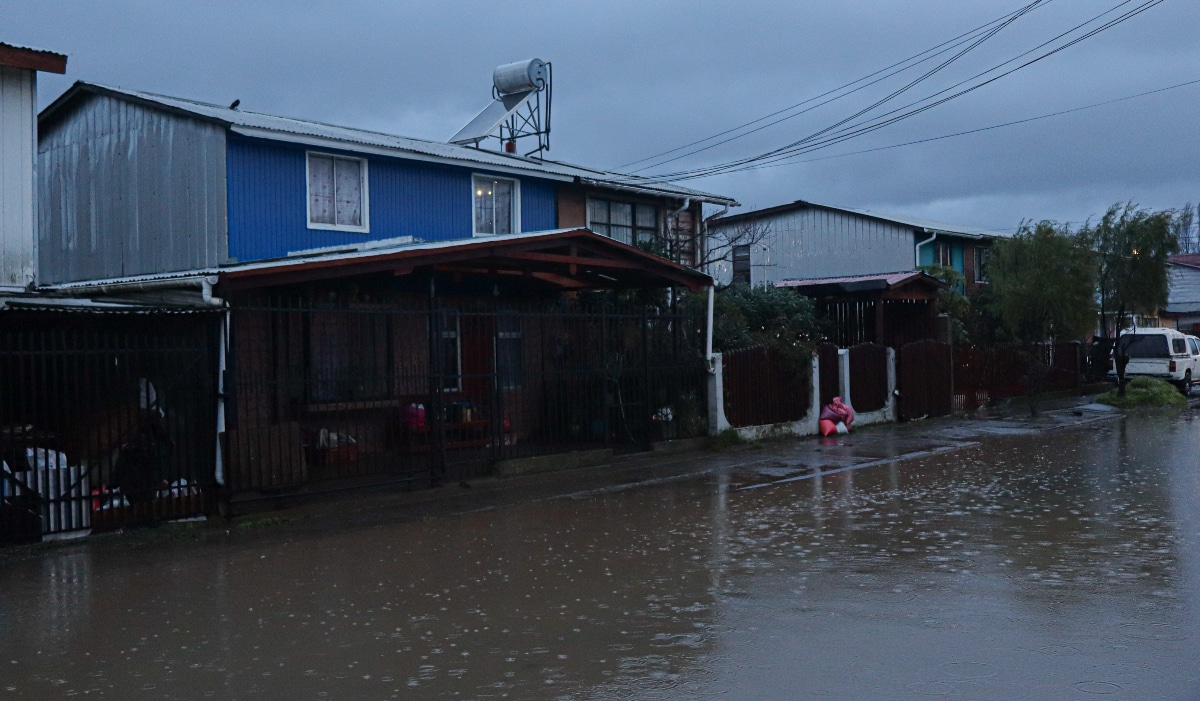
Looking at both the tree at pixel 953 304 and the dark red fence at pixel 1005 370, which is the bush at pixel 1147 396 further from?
the tree at pixel 953 304

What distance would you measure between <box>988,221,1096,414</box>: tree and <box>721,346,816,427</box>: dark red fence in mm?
9710

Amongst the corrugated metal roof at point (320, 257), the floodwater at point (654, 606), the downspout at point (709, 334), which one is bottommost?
the floodwater at point (654, 606)

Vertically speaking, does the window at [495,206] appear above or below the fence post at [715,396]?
above

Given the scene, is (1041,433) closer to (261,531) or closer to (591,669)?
(261,531)

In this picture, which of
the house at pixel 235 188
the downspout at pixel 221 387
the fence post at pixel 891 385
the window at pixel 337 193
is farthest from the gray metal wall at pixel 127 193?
the fence post at pixel 891 385

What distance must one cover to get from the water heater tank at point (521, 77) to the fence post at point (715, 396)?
1016 centimetres

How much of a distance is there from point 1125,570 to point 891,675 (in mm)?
3582

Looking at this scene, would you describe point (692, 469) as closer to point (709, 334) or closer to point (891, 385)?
point (709, 334)

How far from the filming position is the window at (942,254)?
36.3 metres

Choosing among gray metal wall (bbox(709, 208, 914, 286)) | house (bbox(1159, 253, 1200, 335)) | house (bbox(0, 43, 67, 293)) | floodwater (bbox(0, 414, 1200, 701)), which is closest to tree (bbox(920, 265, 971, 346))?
gray metal wall (bbox(709, 208, 914, 286))

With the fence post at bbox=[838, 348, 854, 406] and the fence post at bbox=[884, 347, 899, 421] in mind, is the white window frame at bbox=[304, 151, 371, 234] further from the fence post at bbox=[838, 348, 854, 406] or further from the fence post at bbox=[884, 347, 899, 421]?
the fence post at bbox=[884, 347, 899, 421]

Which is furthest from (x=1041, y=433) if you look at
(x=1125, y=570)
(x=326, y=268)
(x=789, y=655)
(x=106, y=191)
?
(x=106, y=191)

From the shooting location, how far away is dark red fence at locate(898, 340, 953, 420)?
23.8 m

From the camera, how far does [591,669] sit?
6207 millimetres
